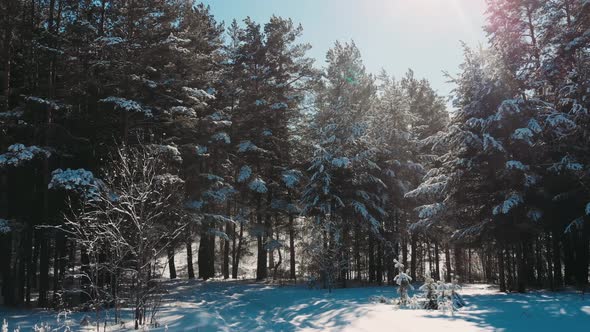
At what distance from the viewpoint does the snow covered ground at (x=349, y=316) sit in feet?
33.7

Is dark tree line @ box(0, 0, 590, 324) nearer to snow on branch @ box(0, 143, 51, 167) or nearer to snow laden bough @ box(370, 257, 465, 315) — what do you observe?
snow on branch @ box(0, 143, 51, 167)

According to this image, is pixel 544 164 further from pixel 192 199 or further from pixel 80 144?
pixel 80 144

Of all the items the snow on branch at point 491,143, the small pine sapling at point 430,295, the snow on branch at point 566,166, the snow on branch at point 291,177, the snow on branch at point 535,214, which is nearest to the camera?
the small pine sapling at point 430,295

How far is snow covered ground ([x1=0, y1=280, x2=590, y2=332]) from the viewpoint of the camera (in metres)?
10.3

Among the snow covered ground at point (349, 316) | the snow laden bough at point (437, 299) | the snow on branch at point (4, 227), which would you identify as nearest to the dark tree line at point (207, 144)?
the snow on branch at point (4, 227)

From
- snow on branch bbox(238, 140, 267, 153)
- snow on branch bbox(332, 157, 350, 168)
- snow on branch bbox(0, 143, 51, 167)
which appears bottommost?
snow on branch bbox(0, 143, 51, 167)

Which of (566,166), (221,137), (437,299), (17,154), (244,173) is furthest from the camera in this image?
(244,173)

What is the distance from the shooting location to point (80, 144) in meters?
18.4

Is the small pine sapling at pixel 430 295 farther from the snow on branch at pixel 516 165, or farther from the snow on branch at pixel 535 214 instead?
the snow on branch at pixel 516 165

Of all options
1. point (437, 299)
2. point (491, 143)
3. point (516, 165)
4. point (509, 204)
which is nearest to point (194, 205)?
point (437, 299)

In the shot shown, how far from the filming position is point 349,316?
41.7 ft

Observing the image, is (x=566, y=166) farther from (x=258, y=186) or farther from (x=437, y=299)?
(x=258, y=186)

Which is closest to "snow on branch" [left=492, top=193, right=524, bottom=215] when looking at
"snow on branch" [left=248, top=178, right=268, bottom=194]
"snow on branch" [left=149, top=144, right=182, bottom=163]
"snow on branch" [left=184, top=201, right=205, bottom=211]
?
"snow on branch" [left=248, top=178, right=268, bottom=194]

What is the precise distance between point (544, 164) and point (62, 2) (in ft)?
74.5
